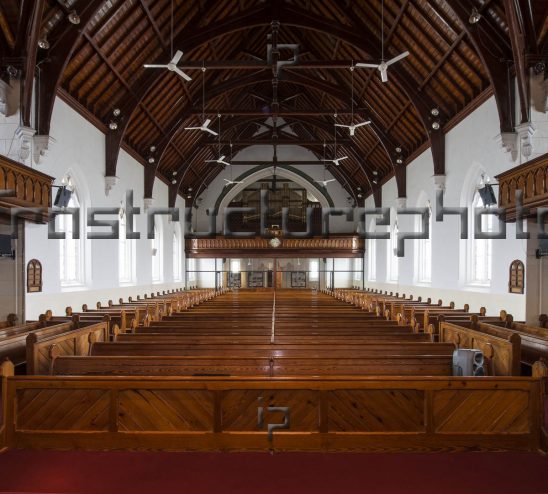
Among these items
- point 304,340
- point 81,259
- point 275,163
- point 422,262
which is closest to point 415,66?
point 422,262

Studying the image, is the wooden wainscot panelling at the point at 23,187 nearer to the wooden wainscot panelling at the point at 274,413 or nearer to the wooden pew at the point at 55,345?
the wooden pew at the point at 55,345

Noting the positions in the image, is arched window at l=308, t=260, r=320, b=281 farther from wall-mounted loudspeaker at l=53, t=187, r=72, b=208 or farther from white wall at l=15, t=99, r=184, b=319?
wall-mounted loudspeaker at l=53, t=187, r=72, b=208

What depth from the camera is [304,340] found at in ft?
21.2

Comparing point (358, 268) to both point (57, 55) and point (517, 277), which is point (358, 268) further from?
point (57, 55)

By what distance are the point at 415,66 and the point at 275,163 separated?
13.4 m

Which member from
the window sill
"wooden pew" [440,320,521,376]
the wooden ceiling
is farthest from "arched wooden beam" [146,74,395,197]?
"wooden pew" [440,320,521,376]

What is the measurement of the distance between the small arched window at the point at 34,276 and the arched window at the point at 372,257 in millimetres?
16654

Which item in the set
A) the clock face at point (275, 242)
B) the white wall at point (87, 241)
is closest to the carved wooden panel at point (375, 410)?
the white wall at point (87, 241)

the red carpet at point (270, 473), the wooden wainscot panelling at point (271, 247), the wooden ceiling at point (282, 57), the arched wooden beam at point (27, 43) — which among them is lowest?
the red carpet at point (270, 473)

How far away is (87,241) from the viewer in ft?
44.0

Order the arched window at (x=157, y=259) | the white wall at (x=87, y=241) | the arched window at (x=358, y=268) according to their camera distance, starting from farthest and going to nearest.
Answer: the arched window at (x=358, y=268) < the arched window at (x=157, y=259) < the white wall at (x=87, y=241)

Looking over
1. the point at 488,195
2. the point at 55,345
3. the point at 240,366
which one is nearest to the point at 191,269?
the point at 488,195

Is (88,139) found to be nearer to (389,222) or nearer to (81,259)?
(81,259)

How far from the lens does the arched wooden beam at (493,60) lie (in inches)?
376
